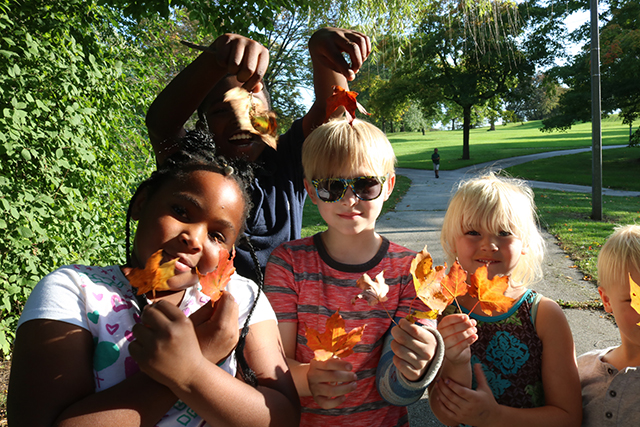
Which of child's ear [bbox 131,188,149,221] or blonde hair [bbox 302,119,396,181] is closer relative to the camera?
child's ear [bbox 131,188,149,221]

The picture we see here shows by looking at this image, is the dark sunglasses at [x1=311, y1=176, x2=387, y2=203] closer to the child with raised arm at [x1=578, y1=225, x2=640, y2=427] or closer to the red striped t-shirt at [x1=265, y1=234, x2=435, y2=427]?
the red striped t-shirt at [x1=265, y1=234, x2=435, y2=427]

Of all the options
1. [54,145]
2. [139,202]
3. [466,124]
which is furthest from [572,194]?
[466,124]

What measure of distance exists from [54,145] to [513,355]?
326 cm

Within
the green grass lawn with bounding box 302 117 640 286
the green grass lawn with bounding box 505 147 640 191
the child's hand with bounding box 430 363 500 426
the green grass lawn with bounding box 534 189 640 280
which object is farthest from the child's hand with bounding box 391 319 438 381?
the green grass lawn with bounding box 505 147 640 191

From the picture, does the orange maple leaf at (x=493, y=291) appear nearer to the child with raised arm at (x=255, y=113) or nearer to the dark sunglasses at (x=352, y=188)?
the dark sunglasses at (x=352, y=188)

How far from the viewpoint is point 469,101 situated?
87.5 feet

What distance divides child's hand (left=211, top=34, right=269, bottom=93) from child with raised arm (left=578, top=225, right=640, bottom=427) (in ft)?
5.03

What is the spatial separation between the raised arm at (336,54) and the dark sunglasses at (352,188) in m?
0.43

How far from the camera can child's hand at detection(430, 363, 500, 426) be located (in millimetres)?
1516

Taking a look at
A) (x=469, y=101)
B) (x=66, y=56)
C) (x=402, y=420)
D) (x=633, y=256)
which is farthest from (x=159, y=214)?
(x=469, y=101)

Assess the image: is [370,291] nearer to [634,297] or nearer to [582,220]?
[634,297]

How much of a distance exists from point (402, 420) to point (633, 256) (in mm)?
1082

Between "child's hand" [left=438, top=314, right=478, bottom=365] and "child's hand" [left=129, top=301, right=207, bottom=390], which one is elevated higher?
"child's hand" [left=129, top=301, right=207, bottom=390]

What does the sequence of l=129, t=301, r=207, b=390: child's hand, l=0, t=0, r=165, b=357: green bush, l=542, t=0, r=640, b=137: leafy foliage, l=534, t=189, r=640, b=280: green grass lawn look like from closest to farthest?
l=129, t=301, r=207, b=390: child's hand → l=0, t=0, r=165, b=357: green bush → l=534, t=189, r=640, b=280: green grass lawn → l=542, t=0, r=640, b=137: leafy foliage
